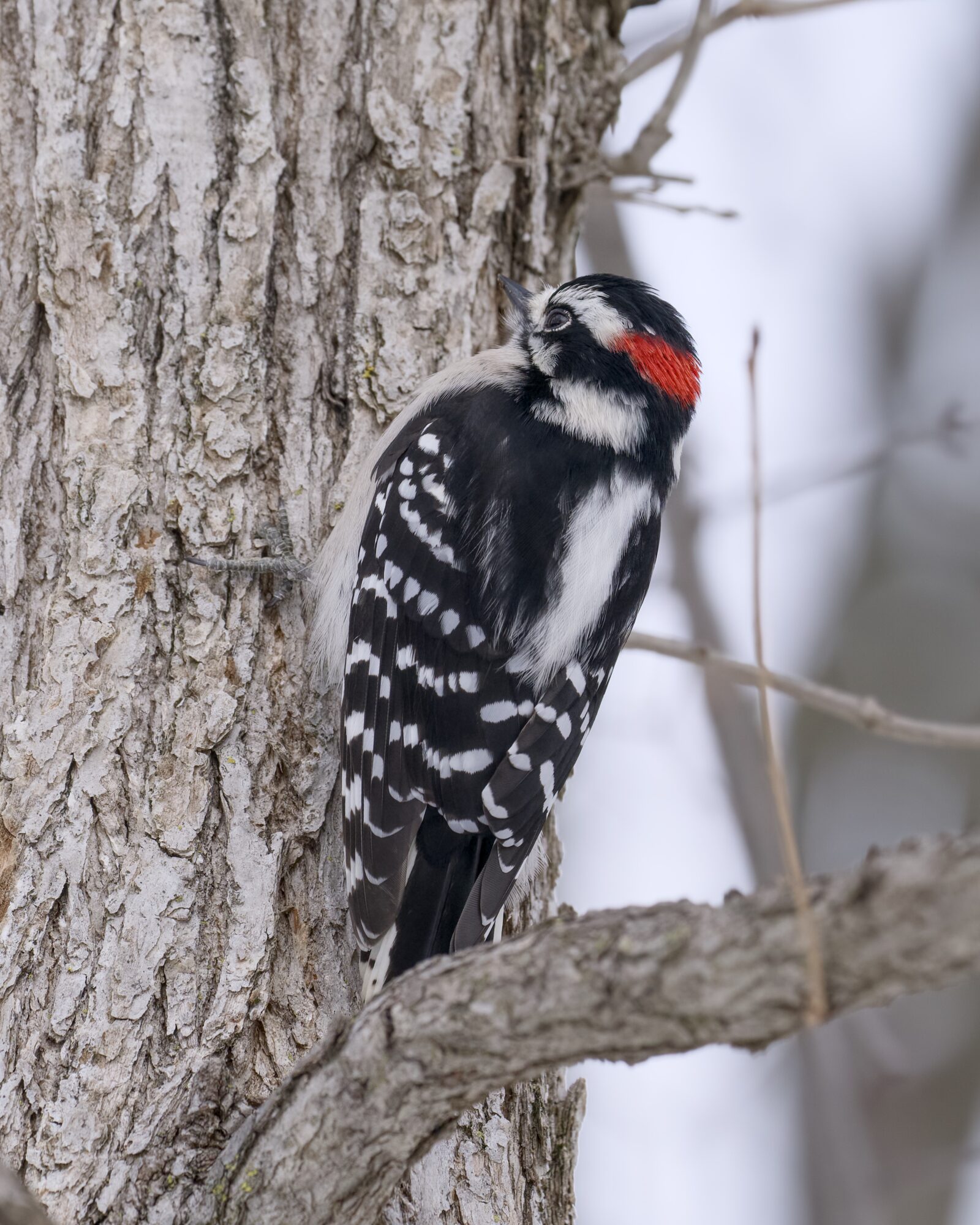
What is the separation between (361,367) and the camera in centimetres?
274

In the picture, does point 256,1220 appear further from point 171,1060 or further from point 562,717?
point 562,717

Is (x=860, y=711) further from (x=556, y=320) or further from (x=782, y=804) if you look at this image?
(x=556, y=320)

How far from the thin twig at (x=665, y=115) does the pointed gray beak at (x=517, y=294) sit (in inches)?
16.4

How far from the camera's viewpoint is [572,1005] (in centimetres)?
143

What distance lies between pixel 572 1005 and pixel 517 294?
197 centimetres

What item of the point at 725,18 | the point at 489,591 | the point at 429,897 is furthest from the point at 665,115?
the point at 429,897

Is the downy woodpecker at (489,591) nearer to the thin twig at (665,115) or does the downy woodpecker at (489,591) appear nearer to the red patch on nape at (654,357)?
the red patch on nape at (654,357)

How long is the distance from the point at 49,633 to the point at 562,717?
105cm

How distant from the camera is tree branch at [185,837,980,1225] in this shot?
121cm

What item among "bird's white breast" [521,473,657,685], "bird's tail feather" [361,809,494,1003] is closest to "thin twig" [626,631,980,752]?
"bird's white breast" [521,473,657,685]

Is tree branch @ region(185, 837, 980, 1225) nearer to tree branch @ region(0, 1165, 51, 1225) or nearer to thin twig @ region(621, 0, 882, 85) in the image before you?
tree branch @ region(0, 1165, 51, 1225)

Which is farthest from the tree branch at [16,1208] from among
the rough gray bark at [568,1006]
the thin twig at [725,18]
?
the thin twig at [725,18]

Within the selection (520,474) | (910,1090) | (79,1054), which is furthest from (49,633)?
(910,1090)

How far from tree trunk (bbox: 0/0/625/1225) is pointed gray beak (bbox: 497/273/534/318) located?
72mm
